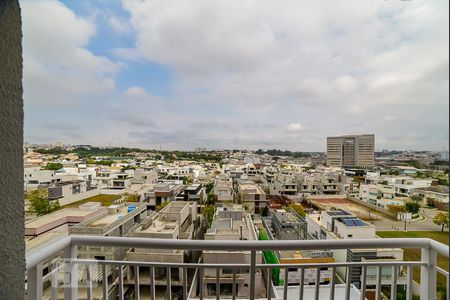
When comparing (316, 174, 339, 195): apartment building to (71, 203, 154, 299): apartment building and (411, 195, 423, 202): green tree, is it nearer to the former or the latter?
(411, 195, 423, 202): green tree

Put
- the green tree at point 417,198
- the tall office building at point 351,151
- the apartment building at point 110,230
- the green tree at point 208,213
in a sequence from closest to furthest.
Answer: the apartment building at point 110,230, the green tree at point 417,198, the tall office building at point 351,151, the green tree at point 208,213

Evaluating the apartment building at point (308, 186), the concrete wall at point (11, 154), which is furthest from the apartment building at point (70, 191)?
the apartment building at point (308, 186)

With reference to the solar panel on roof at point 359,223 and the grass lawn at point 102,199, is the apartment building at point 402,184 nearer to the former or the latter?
the solar panel on roof at point 359,223

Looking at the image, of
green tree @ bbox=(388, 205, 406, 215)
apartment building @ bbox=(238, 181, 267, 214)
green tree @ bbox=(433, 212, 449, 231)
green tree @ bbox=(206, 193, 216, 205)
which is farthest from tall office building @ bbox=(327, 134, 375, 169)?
green tree @ bbox=(206, 193, 216, 205)

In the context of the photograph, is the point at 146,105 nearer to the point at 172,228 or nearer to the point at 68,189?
the point at 68,189

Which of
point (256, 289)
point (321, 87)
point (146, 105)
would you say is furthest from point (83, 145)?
point (321, 87)
